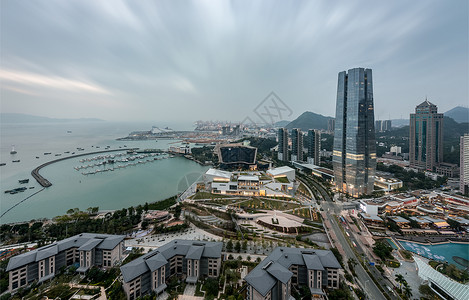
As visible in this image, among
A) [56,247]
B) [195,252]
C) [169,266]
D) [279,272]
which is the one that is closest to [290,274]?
[279,272]

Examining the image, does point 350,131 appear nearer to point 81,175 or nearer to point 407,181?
point 407,181

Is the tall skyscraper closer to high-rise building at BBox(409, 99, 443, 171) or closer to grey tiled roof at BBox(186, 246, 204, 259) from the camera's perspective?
high-rise building at BBox(409, 99, 443, 171)


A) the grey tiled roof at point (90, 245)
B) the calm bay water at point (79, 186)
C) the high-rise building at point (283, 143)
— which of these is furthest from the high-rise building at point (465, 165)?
the grey tiled roof at point (90, 245)

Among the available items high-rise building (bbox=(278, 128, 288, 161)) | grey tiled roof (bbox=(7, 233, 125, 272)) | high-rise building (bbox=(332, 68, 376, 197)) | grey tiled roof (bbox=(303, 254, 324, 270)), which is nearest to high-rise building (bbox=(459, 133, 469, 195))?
Result: high-rise building (bbox=(332, 68, 376, 197))

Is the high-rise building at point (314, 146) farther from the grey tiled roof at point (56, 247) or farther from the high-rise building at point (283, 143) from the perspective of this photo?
the grey tiled roof at point (56, 247)

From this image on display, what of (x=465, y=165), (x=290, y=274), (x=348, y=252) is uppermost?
(x=465, y=165)

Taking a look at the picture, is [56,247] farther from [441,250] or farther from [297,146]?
[297,146]

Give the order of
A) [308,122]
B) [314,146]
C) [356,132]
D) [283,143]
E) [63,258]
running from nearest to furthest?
1. [63,258]
2. [356,132]
3. [314,146]
4. [283,143]
5. [308,122]
